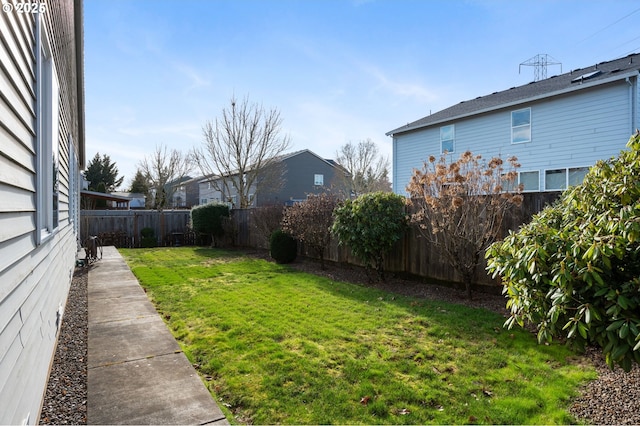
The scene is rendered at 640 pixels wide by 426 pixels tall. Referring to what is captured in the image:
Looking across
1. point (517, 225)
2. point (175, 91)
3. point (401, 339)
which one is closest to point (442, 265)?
point (517, 225)

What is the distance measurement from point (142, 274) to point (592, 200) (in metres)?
9.66

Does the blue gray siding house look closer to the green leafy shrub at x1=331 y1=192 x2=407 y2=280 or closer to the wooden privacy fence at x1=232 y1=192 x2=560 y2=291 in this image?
the wooden privacy fence at x1=232 y1=192 x2=560 y2=291

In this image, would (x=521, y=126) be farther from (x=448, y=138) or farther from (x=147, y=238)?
(x=147, y=238)

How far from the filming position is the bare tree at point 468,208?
6438mm

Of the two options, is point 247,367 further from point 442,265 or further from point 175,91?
point 175,91

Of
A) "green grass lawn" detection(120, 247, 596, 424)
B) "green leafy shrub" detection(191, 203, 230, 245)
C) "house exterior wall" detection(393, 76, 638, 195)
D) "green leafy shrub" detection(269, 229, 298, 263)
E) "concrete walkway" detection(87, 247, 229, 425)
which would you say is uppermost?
"house exterior wall" detection(393, 76, 638, 195)

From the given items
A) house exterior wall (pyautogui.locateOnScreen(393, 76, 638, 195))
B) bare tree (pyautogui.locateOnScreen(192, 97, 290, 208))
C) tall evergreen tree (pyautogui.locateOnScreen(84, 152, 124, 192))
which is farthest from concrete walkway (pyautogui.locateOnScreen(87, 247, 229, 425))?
tall evergreen tree (pyautogui.locateOnScreen(84, 152, 124, 192))

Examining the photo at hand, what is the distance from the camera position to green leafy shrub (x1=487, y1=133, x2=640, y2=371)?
2252mm

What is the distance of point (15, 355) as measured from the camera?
6.71 feet

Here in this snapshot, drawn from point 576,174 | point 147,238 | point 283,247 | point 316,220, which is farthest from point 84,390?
point 147,238

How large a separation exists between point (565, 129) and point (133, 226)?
18.4 metres

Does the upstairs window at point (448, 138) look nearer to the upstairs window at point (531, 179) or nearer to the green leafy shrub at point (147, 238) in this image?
the upstairs window at point (531, 179)

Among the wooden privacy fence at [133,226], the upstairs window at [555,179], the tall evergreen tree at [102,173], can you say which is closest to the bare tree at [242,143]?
the wooden privacy fence at [133,226]

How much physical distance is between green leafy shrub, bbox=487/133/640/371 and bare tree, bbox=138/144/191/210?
106 ft
